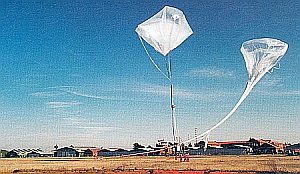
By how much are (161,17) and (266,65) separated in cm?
311

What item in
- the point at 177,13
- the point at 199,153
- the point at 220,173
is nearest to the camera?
the point at 177,13

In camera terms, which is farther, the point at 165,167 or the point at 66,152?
the point at 66,152

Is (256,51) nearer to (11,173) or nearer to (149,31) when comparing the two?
(149,31)

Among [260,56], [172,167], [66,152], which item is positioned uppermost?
[260,56]

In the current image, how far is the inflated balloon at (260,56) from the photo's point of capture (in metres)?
11.7

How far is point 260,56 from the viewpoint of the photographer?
11.9m

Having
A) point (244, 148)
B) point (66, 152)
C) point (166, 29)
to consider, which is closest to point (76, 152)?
point (66, 152)

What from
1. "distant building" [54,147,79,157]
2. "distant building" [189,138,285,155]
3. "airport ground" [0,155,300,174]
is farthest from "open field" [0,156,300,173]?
"distant building" [54,147,79,157]

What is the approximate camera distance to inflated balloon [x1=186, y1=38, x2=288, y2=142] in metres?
11.7

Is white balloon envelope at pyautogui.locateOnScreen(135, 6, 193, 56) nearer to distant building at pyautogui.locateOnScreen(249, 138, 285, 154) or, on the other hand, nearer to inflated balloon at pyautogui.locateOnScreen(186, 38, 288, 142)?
inflated balloon at pyautogui.locateOnScreen(186, 38, 288, 142)

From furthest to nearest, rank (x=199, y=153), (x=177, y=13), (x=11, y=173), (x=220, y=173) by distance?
(x=199, y=153)
(x=11, y=173)
(x=220, y=173)
(x=177, y=13)

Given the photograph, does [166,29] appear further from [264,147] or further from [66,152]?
[66,152]

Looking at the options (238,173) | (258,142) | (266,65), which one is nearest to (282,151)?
(258,142)

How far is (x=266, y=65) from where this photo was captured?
39.5 ft
